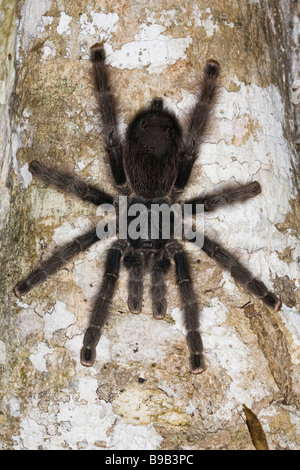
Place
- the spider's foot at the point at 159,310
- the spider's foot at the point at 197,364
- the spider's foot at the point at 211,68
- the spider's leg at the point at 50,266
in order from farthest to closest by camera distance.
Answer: the spider's foot at the point at 211,68
the spider's leg at the point at 50,266
the spider's foot at the point at 159,310
the spider's foot at the point at 197,364

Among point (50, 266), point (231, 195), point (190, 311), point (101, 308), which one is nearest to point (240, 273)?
point (190, 311)

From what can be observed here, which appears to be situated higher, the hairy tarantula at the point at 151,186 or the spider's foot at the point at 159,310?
the hairy tarantula at the point at 151,186

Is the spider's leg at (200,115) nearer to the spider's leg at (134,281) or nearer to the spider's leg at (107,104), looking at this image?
the spider's leg at (107,104)

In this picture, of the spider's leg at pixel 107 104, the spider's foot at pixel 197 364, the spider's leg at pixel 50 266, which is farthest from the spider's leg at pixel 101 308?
the spider's leg at pixel 107 104

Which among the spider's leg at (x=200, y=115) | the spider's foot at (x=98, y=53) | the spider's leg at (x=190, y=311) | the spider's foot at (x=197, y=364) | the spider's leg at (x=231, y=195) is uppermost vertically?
the spider's foot at (x=98, y=53)

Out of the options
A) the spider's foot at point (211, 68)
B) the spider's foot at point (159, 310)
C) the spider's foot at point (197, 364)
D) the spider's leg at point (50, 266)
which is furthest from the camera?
the spider's foot at point (211, 68)

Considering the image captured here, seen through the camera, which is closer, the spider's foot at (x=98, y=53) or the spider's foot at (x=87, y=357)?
the spider's foot at (x=87, y=357)

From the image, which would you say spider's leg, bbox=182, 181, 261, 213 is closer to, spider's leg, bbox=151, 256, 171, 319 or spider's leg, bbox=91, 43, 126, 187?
spider's leg, bbox=151, 256, 171, 319

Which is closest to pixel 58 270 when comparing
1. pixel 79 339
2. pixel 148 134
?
pixel 79 339
